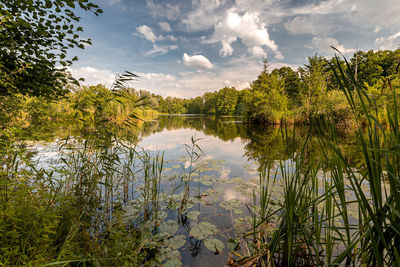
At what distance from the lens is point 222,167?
682 cm

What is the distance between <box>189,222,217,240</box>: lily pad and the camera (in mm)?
2979

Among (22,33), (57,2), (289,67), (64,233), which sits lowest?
(64,233)

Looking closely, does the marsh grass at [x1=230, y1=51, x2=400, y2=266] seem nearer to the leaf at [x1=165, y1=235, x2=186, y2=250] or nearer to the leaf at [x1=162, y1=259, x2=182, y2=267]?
the leaf at [x1=162, y1=259, x2=182, y2=267]

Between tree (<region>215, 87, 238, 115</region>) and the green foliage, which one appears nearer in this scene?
the green foliage

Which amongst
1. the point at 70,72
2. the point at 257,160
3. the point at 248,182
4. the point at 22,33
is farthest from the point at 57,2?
the point at 257,160

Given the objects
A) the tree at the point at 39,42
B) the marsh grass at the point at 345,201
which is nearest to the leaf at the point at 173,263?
the marsh grass at the point at 345,201

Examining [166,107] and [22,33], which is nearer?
[22,33]

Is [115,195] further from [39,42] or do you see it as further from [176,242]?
[39,42]

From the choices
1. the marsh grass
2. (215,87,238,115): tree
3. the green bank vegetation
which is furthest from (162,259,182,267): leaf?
(215,87,238,115): tree

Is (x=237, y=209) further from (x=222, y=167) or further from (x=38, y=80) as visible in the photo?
(x=38, y=80)

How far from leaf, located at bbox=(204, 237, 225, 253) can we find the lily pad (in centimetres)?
15

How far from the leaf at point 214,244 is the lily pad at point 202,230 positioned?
0.49ft

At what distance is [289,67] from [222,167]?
52713mm

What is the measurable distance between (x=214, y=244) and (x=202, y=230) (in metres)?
0.38
